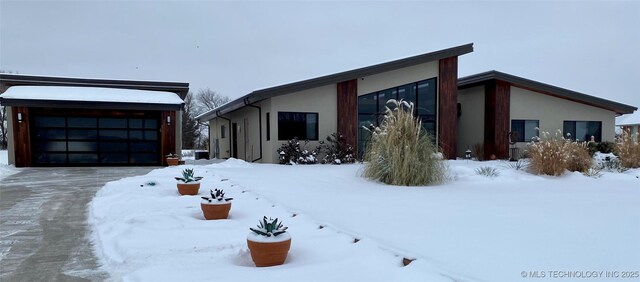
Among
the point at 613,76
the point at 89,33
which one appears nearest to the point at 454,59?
the point at 89,33

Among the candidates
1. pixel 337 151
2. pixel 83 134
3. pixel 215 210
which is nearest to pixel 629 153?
pixel 337 151

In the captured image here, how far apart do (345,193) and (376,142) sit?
2.06 meters

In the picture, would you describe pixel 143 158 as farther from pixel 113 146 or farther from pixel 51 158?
pixel 51 158

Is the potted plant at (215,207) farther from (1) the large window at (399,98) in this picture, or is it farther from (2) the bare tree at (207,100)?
(2) the bare tree at (207,100)

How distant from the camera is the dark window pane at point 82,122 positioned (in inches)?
478

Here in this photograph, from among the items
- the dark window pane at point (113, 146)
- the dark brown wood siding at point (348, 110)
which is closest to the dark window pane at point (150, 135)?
the dark window pane at point (113, 146)

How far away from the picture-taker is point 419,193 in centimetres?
607

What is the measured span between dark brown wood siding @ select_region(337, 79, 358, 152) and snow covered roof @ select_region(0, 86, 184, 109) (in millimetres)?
5280

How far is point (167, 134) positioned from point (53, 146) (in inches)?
138

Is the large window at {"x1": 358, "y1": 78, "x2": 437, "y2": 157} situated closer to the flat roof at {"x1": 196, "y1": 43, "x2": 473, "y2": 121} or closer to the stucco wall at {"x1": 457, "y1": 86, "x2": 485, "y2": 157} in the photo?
the flat roof at {"x1": 196, "y1": 43, "x2": 473, "y2": 121}

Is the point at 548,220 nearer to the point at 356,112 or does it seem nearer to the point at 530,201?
the point at 530,201

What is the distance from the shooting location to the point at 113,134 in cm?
1250

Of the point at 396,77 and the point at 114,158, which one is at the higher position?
the point at 396,77

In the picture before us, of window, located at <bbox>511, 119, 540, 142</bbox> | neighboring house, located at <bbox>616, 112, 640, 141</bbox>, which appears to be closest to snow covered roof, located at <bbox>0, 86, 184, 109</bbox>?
window, located at <bbox>511, 119, 540, 142</bbox>
